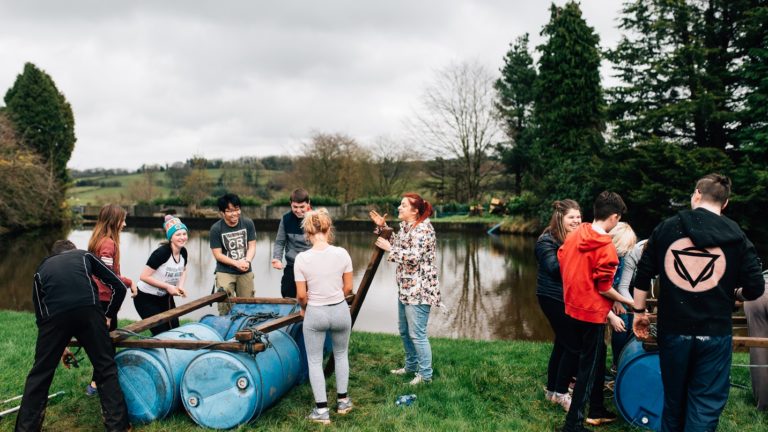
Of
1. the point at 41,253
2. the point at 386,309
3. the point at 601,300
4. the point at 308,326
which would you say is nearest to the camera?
the point at 601,300

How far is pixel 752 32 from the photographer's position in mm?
15977

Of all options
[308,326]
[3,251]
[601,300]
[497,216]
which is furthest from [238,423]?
[497,216]

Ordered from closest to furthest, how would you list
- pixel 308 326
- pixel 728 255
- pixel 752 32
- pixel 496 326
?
pixel 728 255 < pixel 308 326 < pixel 496 326 < pixel 752 32

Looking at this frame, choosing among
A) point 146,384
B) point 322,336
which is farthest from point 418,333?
Answer: point 146,384

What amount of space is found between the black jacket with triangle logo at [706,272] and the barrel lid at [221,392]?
3065mm

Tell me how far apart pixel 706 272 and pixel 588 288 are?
0.81m

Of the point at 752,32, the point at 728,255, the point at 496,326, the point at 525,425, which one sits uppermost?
the point at 752,32

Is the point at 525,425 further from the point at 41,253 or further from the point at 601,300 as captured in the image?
the point at 41,253

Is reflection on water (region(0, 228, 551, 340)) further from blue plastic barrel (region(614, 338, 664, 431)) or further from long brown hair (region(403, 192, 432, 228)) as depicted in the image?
blue plastic barrel (region(614, 338, 664, 431))

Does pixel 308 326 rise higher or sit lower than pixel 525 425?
higher

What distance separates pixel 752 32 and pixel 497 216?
2043cm

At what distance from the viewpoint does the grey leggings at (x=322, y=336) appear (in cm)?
420

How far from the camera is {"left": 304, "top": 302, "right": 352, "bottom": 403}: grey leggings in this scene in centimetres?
420

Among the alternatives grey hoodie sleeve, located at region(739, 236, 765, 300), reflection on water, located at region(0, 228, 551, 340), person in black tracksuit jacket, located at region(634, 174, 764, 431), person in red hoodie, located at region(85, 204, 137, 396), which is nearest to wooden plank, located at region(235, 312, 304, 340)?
person in red hoodie, located at region(85, 204, 137, 396)
